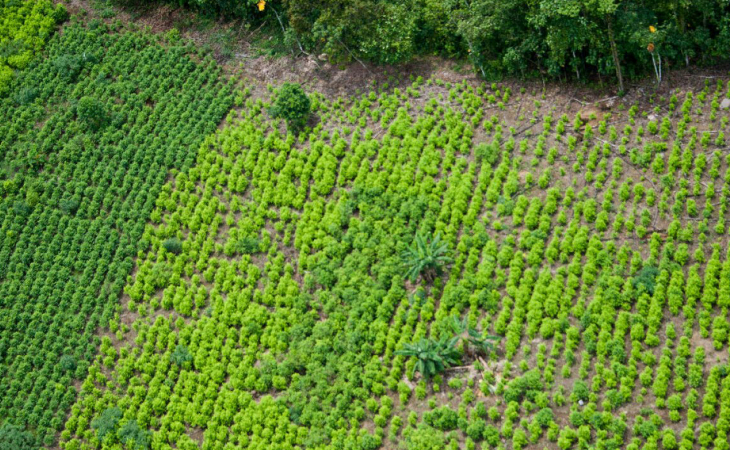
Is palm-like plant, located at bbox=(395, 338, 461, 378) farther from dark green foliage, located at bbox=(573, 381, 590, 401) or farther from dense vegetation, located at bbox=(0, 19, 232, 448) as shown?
dense vegetation, located at bbox=(0, 19, 232, 448)

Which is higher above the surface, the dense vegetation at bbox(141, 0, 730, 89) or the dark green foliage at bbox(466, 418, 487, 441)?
the dense vegetation at bbox(141, 0, 730, 89)

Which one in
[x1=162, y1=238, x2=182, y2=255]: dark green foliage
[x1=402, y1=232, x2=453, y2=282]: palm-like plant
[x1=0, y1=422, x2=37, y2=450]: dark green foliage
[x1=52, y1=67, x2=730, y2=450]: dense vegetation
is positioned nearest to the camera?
[x1=52, y1=67, x2=730, y2=450]: dense vegetation

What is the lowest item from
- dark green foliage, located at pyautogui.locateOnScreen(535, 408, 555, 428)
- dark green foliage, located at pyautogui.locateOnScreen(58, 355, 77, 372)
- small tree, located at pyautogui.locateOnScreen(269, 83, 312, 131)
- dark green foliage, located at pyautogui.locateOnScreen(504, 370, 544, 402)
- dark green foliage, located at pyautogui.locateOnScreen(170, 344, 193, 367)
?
dark green foliage, located at pyautogui.locateOnScreen(58, 355, 77, 372)

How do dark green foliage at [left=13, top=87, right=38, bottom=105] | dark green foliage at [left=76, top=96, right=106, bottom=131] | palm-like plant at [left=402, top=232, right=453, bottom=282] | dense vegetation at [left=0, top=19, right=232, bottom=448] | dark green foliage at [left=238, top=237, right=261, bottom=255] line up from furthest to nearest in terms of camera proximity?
dark green foliage at [left=13, top=87, right=38, bottom=105], dark green foliage at [left=76, top=96, right=106, bottom=131], dark green foliage at [left=238, top=237, right=261, bottom=255], dense vegetation at [left=0, top=19, right=232, bottom=448], palm-like plant at [left=402, top=232, right=453, bottom=282]

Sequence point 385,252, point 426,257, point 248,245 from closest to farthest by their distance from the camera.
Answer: point 426,257, point 385,252, point 248,245

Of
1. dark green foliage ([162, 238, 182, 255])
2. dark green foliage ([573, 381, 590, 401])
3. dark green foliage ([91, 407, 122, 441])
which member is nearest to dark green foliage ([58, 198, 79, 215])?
dark green foliage ([162, 238, 182, 255])

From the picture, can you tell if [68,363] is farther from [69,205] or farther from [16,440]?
[69,205]

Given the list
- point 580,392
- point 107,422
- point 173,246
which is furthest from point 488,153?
point 107,422
